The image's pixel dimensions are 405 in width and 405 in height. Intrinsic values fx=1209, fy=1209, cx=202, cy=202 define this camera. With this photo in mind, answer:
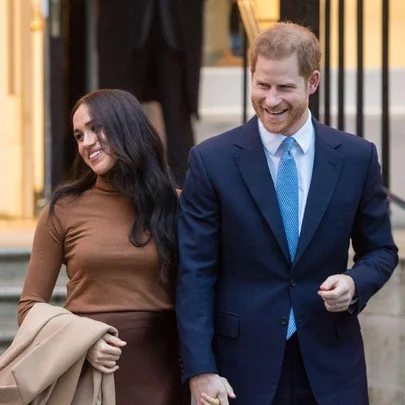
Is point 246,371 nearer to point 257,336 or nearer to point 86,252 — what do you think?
point 257,336

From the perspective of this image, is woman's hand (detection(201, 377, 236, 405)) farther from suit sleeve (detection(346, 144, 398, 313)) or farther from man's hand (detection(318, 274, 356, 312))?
suit sleeve (detection(346, 144, 398, 313))

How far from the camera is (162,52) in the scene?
8.17 metres

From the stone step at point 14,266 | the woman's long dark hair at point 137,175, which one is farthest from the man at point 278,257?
the stone step at point 14,266

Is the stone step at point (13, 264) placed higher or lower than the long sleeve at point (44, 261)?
lower

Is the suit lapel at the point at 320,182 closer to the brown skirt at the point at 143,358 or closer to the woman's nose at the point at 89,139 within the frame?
the brown skirt at the point at 143,358

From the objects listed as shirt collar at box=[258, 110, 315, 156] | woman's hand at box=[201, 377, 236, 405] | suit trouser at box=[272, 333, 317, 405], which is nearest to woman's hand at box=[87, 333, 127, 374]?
woman's hand at box=[201, 377, 236, 405]

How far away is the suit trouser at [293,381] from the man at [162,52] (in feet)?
15.0

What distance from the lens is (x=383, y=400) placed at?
214 inches

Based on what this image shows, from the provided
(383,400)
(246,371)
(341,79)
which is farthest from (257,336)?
(341,79)

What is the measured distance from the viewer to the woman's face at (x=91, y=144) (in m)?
3.74

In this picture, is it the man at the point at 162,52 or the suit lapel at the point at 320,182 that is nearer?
the suit lapel at the point at 320,182

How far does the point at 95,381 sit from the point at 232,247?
0.56 meters

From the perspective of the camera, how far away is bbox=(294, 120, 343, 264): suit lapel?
11.6 ft

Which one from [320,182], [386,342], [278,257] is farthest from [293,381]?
[386,342]
